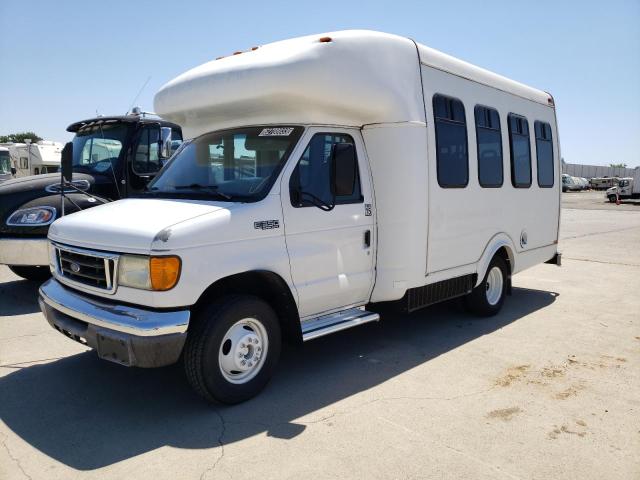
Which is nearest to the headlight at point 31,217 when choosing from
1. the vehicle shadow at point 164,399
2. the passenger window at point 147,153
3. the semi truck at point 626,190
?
the passenger window at point 147,153

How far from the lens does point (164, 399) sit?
4285 millimetres

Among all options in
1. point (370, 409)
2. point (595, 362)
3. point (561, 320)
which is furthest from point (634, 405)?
point (561, 320)

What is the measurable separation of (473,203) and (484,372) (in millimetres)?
2139

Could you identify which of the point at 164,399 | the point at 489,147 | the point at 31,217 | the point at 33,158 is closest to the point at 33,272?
the point at 31,217

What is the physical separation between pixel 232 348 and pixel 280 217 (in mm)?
1113

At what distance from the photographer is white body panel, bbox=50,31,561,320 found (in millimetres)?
3881

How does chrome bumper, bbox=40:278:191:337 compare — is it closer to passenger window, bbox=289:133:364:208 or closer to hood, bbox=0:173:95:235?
passenger window, bbox=289:133:364:208

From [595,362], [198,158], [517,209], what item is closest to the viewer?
[198,158]

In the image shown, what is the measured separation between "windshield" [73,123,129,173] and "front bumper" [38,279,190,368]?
4667 millimetres

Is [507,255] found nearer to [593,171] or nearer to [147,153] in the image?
[147,153]

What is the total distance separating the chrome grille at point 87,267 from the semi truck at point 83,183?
2.84 meters

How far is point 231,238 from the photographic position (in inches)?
155

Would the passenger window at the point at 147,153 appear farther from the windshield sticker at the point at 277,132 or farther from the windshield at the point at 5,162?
the windshield at the point at 5,162

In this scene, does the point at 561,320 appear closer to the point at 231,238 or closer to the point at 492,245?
the point at 492,245
